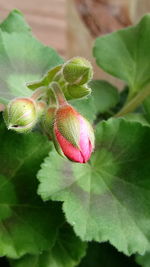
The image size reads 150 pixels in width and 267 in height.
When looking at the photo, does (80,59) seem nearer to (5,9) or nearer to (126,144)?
(126,144)

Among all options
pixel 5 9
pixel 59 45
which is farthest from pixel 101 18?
pixel 5 9

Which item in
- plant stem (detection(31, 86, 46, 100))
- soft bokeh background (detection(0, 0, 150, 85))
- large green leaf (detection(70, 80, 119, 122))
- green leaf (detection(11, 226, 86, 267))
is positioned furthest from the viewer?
soft bokeh background (detection(0, 0, 150, 85))

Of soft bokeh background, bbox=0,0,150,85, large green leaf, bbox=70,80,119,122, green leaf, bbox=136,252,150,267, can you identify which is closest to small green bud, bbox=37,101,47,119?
large green leaf, bbox=70,80,119,122

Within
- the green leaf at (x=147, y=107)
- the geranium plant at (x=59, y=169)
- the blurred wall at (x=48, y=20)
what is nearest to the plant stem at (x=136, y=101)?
the green leaf at (x=147, y=107)

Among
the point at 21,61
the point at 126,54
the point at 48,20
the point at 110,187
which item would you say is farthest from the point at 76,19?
the point at 110,187

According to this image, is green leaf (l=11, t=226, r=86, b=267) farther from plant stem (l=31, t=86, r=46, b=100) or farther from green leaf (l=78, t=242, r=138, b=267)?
plant stem (l=31, t=86, r=46, b=100)
